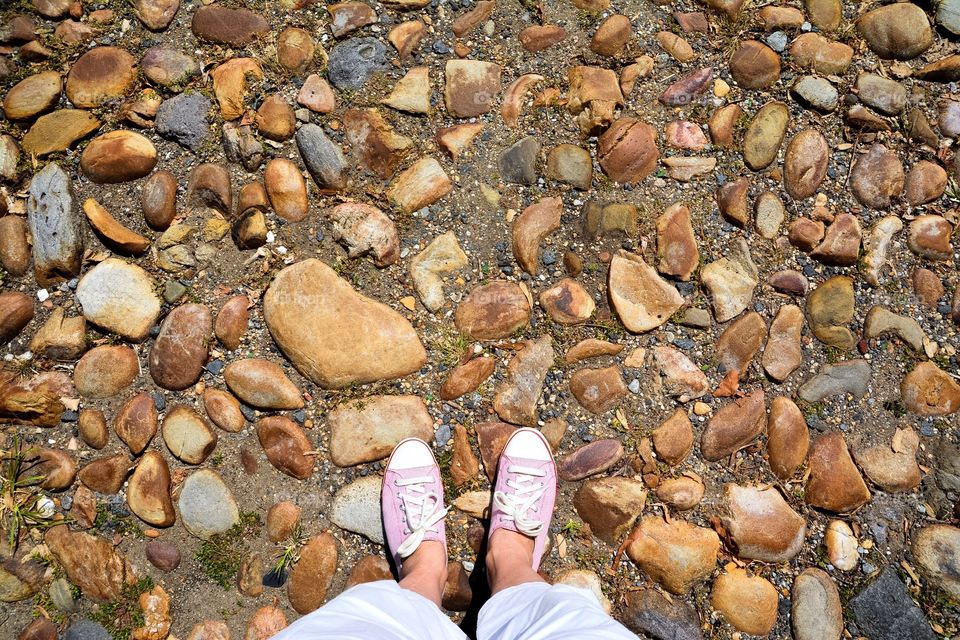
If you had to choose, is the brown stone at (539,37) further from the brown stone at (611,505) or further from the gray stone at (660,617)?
the gray stone at (660,617)

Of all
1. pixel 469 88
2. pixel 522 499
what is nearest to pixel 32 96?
pixel 469 88

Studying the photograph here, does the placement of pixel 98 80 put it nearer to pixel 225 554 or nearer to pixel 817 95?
pixel 225 554

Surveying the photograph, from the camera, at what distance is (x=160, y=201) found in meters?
2.47

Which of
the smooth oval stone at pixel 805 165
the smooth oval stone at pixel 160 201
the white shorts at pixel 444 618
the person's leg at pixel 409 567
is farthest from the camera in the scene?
the smooth oval stone at pixel 805 165

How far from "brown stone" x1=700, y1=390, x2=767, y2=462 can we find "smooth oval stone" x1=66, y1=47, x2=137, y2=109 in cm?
299

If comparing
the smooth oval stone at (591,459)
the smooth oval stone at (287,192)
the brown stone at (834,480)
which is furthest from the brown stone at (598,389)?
the smooth oval stone at (287,192)

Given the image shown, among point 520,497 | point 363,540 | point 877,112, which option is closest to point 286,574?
point 363,540

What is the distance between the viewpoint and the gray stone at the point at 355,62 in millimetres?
2596

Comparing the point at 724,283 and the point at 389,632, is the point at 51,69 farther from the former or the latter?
the point at 724,283

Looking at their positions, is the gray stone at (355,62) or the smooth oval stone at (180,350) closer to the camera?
the smooth oval stone at (180,350)

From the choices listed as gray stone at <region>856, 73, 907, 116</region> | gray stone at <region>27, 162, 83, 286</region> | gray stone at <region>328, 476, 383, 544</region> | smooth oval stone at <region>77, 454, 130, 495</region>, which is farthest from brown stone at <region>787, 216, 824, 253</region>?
gray stone at <region>27, 162, 83, 286</region>

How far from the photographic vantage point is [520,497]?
2305 mm

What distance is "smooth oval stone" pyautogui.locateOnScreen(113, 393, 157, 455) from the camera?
2.36 meters

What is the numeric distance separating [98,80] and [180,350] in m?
1.31
